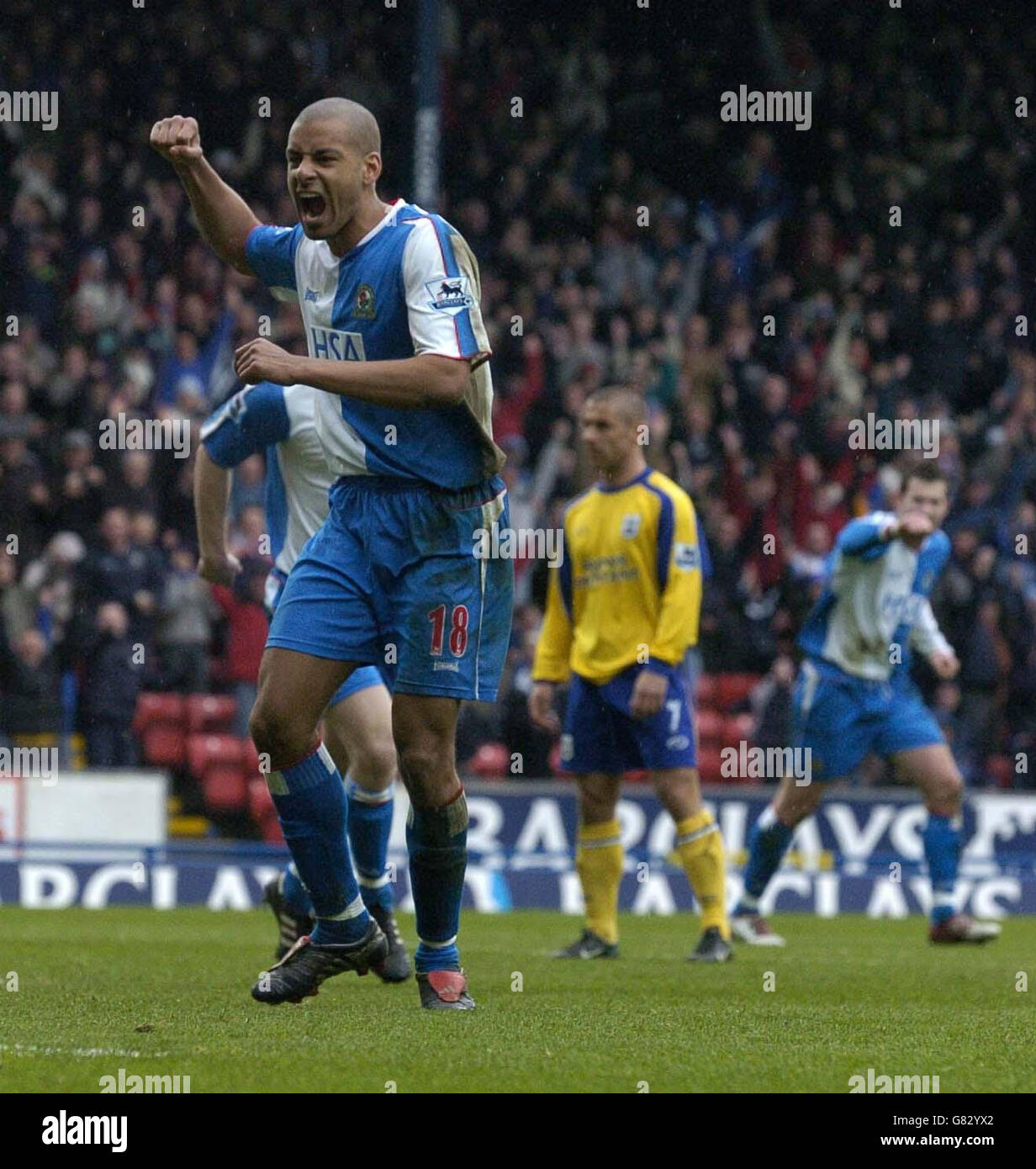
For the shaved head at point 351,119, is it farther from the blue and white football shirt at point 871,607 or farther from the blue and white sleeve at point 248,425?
the blue and white football shirt at point 871,607

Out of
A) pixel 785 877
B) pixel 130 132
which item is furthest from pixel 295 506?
pixel 130 132

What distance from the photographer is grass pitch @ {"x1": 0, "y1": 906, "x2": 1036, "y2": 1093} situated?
473 centimetres

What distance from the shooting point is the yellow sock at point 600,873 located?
924cm

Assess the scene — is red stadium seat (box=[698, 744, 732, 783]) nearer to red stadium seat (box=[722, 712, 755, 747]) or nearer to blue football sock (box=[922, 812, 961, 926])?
red stadium seat (box=[722, 712, 755, 747])

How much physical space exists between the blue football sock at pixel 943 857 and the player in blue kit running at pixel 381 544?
15.0ft

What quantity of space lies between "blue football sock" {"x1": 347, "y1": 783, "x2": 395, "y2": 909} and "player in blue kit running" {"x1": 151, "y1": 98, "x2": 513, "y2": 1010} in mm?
1224

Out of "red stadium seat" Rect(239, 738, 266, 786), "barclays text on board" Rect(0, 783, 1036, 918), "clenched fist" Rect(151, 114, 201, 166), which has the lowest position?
"barclays text on board" Rect(0, 783, 1036, 918)

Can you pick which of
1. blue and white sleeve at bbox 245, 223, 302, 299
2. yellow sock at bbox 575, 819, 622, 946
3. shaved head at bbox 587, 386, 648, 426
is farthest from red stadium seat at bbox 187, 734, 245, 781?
blue and white sleeve at bbox 245, 223, 302, 299

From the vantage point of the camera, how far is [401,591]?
6102mm

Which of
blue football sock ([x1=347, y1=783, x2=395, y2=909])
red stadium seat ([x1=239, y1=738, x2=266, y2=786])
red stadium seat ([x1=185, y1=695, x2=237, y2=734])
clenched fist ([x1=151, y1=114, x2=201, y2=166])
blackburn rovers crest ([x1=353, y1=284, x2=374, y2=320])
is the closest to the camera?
blackburn rovers crest ([x1=353, y1=284, x2=374, y2=320])

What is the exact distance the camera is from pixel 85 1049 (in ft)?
16.6

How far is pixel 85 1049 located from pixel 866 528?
17.9 feet
